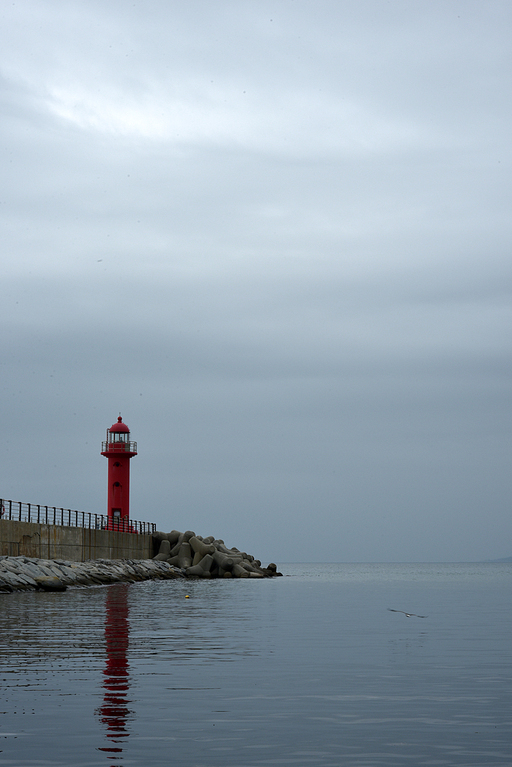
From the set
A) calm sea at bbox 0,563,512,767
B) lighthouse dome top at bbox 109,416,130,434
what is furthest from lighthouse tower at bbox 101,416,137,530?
calm sea at bbox 0,563,512,767

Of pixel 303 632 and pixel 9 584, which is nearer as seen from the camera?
pixel 303 632

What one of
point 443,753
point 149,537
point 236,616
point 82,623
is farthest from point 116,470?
point 443,753

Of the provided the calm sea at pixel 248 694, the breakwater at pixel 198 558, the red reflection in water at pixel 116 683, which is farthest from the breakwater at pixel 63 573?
the red reflection in water at pixel 116 683

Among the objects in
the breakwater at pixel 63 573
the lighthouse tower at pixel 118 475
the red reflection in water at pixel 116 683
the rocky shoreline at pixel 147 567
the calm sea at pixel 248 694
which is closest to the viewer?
the calm sea at pixel 248 694

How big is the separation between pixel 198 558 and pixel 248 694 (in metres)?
44.5

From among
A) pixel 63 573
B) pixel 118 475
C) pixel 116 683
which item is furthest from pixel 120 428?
pixel 116 683

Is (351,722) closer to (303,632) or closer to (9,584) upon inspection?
(303,632)

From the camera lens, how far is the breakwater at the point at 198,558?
51938 millimetres

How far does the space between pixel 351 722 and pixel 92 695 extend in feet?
7.83

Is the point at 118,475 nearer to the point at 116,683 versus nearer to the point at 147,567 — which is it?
the point at 147,567

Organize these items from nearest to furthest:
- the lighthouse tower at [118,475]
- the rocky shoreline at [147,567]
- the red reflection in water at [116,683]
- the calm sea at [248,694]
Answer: the calm sea at [248,694]
the red reflection in water at [116,683]
the rocky shoreline at [147,567]
the lighthouse tower at [118,475]

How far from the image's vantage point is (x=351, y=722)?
25.1ft

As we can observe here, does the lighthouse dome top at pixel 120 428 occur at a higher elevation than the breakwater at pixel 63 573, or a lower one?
higher

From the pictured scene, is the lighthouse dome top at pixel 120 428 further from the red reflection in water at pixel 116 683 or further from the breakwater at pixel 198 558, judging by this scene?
the red reflection in water at pixel 116 683
